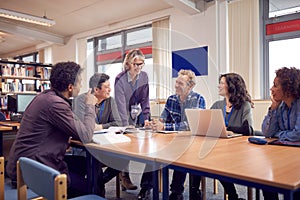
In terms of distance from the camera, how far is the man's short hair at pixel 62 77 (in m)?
1.71

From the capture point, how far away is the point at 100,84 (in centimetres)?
248

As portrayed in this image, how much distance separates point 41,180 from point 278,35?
4.06 meters

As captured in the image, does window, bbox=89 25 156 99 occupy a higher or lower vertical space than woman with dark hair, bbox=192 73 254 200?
higher

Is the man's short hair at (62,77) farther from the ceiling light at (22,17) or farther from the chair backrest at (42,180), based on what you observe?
the ceiling light at (22,17)

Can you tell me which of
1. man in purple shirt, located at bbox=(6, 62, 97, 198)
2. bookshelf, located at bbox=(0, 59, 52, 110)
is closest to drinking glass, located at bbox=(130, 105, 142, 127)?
man in purple shirt, located at bbox=(6, 62, 97, 198)

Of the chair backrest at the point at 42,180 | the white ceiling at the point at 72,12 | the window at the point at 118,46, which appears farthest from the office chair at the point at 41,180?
the white ceiling at the point at 72,12

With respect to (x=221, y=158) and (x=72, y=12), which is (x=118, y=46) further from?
(x=221, y=158)

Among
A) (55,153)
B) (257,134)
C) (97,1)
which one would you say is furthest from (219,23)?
(55,153)

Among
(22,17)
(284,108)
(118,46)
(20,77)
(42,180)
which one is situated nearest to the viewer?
(42,180)

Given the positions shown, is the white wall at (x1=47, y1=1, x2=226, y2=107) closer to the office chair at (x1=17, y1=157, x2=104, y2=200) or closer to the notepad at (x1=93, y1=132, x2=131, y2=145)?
the notepad at (x1=93, y1=132, x2=131, y2=145)

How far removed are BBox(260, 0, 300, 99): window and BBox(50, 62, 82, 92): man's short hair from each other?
122 inches

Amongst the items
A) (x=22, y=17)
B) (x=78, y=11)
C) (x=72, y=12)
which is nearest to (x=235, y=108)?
(x=78, y=11)

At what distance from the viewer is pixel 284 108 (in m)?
1.86

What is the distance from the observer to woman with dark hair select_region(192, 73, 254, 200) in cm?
214
